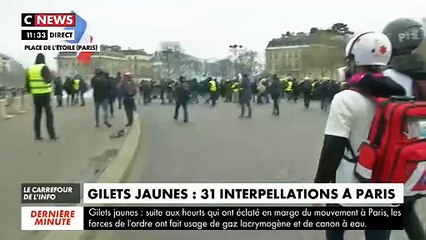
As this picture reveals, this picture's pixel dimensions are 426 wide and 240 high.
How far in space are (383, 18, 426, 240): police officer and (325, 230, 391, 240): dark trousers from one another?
0.11m

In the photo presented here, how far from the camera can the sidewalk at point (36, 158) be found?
2316 millimetres

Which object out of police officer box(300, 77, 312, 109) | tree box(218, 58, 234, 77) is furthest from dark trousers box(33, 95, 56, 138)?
police officer box(300, 77, 312, 109)

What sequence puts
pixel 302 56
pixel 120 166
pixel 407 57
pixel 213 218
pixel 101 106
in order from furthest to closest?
pixel 101 106 < pixel 120 166 < pixel 302 56 < pixel 213 218 < pixel 407 57

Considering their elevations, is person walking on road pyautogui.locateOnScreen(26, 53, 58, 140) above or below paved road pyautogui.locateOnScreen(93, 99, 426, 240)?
above

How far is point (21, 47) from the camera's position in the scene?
75.5 inches

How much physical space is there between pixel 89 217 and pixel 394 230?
92 centimetres

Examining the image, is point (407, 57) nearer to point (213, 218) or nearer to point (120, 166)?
point (213, 218)

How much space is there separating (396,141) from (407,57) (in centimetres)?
33

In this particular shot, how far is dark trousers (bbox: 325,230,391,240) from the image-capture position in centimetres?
179

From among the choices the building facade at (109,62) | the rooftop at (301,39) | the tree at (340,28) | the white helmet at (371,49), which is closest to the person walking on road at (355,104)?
the white helmet at (371,49)

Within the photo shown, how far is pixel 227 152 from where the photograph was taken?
4164mm

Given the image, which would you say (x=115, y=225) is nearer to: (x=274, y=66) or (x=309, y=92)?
(x=274, y=66)

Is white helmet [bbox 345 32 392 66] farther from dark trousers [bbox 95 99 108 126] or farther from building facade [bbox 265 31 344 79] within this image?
dark trousers [bbox 95 99 108 126]

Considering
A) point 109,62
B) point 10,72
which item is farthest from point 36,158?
point 109,62
